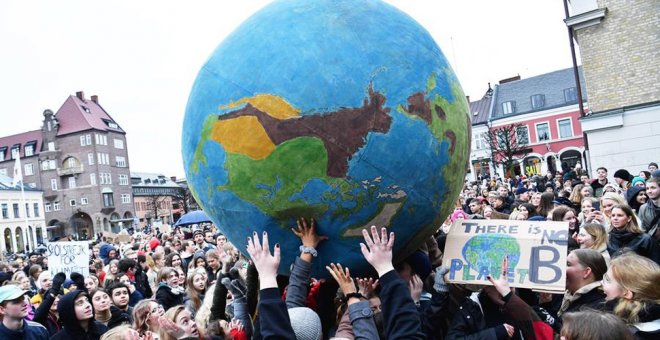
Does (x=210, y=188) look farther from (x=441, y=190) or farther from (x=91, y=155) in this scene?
(x=91, y=155)

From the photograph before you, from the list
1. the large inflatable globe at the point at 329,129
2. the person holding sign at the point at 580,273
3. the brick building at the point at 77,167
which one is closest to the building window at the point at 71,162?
the brick building at the point at 77,167

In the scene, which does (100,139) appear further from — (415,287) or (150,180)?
(415,287)

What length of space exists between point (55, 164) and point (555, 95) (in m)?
60.2

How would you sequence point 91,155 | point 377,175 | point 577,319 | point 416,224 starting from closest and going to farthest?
point 577,319 → point 377,175 → point 416,224 → point 91,155

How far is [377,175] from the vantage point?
3027 millimetres

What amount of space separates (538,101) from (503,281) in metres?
53.8

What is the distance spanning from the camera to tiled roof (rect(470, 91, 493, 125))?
185 feet

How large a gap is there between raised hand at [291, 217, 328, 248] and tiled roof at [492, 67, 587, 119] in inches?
2077

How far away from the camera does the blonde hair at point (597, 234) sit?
5.20m

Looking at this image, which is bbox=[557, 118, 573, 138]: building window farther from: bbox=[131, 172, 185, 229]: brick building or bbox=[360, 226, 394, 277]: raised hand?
bbox=[360, 226, 394, 277]: raised hand

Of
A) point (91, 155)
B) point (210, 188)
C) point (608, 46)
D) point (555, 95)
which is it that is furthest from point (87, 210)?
point (210, 188)

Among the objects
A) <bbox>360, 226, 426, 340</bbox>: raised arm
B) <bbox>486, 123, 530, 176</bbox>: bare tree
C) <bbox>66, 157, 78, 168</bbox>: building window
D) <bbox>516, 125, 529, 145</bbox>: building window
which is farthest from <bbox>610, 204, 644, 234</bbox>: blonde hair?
<bbox>66, 157, 78, 168</bbox>: building window

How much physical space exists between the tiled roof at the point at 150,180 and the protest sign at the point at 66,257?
77.2m

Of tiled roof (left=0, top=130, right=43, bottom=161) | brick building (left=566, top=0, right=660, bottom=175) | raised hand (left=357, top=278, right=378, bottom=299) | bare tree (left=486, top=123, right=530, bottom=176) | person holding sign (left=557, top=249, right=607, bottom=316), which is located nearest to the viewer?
raised hand (left=357, top=278, right=378, bottom=299)
